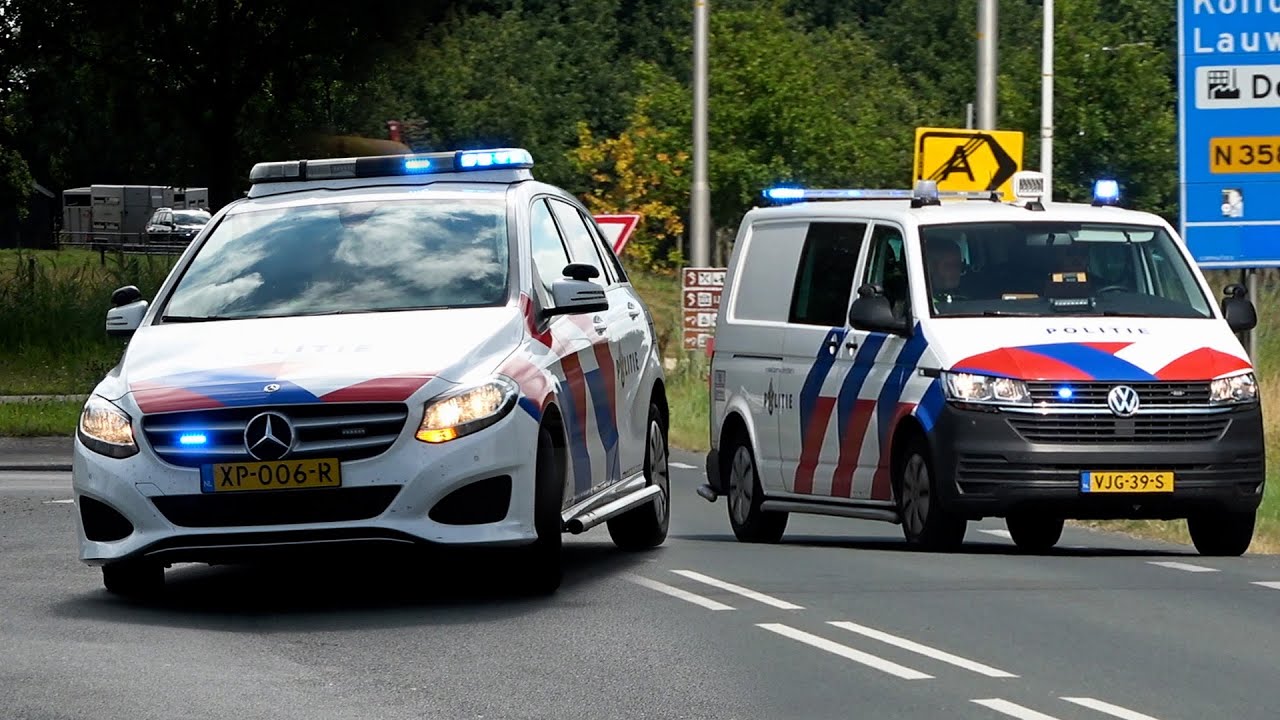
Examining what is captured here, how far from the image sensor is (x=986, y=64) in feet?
77.0

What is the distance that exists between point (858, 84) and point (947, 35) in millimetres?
11062

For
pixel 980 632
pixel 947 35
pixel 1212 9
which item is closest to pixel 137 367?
pixel 980 632

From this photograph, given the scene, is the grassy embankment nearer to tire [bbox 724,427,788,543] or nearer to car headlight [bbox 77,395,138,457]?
tire [bbox 724,427,788,543]

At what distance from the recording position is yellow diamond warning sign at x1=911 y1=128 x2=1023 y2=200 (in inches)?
881

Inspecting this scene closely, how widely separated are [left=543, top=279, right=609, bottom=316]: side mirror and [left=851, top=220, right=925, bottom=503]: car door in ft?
8.69

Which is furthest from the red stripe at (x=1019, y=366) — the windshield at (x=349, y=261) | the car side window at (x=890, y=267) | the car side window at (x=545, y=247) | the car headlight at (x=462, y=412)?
the car headlight at (x=462, y=412)

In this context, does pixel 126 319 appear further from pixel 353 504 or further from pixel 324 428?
pixel 353 504

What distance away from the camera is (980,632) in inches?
377

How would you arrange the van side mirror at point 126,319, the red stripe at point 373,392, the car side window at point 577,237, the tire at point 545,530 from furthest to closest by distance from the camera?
the car side window at point 577,237 < the van side mirror at point 126,319 < the tire at point 545,530 < the red stripe at point 373,392

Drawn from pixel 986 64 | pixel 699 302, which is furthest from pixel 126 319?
pixel 699 302

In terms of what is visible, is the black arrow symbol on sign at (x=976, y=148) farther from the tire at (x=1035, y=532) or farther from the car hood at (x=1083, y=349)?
the car hood at (x=1083, y=349)

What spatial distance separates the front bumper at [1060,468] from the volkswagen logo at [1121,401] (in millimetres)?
137

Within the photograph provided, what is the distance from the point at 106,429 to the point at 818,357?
523cm

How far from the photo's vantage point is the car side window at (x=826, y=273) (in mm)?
14055
